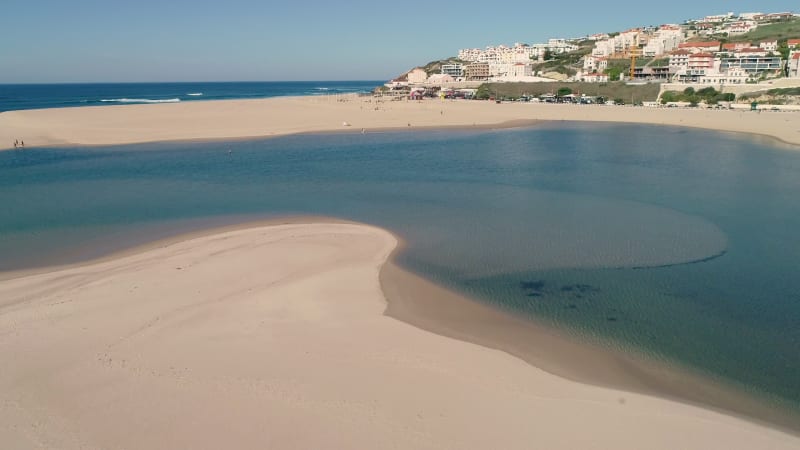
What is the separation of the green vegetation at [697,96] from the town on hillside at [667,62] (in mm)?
2599

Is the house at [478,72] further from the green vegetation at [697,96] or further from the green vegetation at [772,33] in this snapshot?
the green vegetation at [697,96]

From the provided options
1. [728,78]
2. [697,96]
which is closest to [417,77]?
[728,78]

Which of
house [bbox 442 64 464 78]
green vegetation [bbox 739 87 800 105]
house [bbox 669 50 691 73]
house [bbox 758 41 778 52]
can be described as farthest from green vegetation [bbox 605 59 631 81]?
house [bbox 442 64 464 78]

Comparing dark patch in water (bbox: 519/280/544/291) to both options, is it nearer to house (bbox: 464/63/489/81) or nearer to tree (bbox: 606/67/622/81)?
tree (bbox: 606/67/622/81)

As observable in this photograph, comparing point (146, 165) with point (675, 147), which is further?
point (675, 147)

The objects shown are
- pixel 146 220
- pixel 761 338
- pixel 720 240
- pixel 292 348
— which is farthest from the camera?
pixel 146 220

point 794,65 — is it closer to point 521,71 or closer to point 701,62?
point 701,62

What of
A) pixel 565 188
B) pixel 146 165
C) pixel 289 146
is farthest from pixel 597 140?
pixel 146 165

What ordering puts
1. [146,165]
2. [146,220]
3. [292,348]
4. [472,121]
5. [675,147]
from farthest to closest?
1. [472,121]
2. [675,147]
3. [146,165]
4. [146,220]
5. [292,348]

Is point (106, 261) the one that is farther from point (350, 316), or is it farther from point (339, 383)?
point (339, 383)

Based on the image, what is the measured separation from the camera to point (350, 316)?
12.4m

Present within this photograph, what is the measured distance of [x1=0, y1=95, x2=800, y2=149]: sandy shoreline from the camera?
1874 inches

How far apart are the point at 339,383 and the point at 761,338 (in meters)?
9.59

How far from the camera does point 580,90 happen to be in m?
93.1
